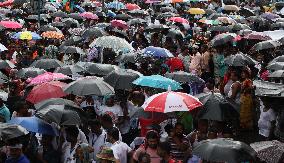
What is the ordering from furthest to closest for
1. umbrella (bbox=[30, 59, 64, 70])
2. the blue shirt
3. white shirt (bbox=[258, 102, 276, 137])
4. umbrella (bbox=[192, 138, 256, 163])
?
1. umbrella (bbox=[30, 59, 64, 70])
2. white shirt (bbox=[258, 102, 276, 137])
3. the blue shirt
4. umbrella (bbox=[192, 138, 256, 163])

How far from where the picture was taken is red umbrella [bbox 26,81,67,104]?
34.5 feet

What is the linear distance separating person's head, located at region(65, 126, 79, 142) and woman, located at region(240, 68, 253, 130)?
3911 millimetres

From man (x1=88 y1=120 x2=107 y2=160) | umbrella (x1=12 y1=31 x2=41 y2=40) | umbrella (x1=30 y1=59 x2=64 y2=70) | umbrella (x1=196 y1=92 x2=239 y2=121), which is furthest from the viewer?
umbrella (x1=12 y1=31 x2=41 y2=40)

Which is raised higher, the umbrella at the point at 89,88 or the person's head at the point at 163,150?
the umbrella at the point at 89,88

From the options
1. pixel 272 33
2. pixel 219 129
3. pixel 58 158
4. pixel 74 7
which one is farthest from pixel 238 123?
pixel 74 7

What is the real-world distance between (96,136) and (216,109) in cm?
197

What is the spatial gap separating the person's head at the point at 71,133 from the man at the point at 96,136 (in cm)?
30

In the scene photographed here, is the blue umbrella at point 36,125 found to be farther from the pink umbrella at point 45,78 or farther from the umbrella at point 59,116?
the pink umbrella at point 45,78

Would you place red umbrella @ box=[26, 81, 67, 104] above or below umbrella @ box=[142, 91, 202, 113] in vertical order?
below

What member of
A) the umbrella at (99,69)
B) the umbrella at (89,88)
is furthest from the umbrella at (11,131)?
the umbrella at (99,69)

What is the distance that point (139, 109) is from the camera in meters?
9.70

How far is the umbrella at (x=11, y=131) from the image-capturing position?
7680mm

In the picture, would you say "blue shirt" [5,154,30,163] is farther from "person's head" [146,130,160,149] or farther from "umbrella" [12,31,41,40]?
"umbrella" [12,31,41,40]

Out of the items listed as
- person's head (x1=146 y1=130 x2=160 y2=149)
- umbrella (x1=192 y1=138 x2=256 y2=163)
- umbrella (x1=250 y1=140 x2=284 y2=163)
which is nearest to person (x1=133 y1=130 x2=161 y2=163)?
person's head (x1=146 y1=130 x2=160 y2=149)
